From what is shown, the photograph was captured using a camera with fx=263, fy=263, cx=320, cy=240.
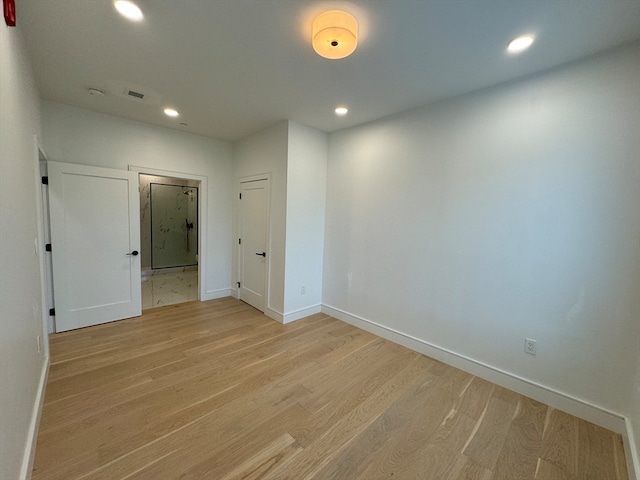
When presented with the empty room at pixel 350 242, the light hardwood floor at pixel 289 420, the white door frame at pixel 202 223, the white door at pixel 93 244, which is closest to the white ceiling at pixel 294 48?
the empty room at pixel 350 242

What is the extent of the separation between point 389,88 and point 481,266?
1.89m

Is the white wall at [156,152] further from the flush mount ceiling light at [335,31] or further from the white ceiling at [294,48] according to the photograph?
the flush mount ceiling light at [335,31]

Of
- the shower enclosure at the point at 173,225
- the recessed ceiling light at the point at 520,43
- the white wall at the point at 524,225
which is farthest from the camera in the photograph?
the shower enclosure at the point at 173,225

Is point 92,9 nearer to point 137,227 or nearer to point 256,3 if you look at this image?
point 256,3

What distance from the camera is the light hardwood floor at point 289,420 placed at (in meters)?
1.57

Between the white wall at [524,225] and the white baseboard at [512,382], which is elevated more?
the white wall at [524,225]

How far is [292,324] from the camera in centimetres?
359

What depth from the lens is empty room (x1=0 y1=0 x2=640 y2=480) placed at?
160cm

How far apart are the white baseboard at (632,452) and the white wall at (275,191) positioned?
315cm

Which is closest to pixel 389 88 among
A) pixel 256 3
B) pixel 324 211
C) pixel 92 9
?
pixel 256 3

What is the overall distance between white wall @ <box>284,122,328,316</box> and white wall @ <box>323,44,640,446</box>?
79 cm

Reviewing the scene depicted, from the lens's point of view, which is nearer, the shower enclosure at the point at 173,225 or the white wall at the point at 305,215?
the white wall at the point at 305,215

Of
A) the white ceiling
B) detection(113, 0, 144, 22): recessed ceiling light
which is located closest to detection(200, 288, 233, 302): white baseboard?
the white ceiling

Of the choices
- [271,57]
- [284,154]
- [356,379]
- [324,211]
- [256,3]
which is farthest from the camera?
[324,211]
